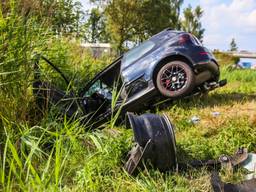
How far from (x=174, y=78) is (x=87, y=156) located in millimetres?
3197

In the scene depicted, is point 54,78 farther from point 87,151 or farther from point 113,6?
point 113,6

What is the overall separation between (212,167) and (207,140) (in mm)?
957

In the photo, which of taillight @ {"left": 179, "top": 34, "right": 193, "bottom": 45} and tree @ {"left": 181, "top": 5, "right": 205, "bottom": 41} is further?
tree @ {"left": 181, "top": 5, "right": 205, "bottom": 41}

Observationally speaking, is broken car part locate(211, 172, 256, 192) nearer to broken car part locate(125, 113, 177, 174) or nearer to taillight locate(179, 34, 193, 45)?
broken car part locate(125, 113, 177, 174)

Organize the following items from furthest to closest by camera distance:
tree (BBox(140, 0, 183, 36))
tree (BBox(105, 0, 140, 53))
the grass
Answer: tree (BBox(140, 0, 183, 36))
tree (BBox(105, 0, 140, 53))
the grass

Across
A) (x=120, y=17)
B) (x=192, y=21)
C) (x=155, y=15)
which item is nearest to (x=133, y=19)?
(x=120, y=17)

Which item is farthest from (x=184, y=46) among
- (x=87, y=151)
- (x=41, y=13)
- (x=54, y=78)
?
(x=87, y=151)

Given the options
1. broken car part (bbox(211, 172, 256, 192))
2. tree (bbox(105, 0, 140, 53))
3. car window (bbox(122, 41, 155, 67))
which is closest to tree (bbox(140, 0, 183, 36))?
tree (bbox(105, 0, 140, 53))

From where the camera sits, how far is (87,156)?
3.88m

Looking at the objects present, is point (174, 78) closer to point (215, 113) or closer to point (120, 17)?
point (215, 113)

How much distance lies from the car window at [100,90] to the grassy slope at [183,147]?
0.98 meters

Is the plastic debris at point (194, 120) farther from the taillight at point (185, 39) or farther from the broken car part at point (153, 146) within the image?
the broken car part at point (153, 146)

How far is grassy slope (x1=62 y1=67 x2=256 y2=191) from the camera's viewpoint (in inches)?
143

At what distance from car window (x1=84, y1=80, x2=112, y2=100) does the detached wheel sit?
0.79m
